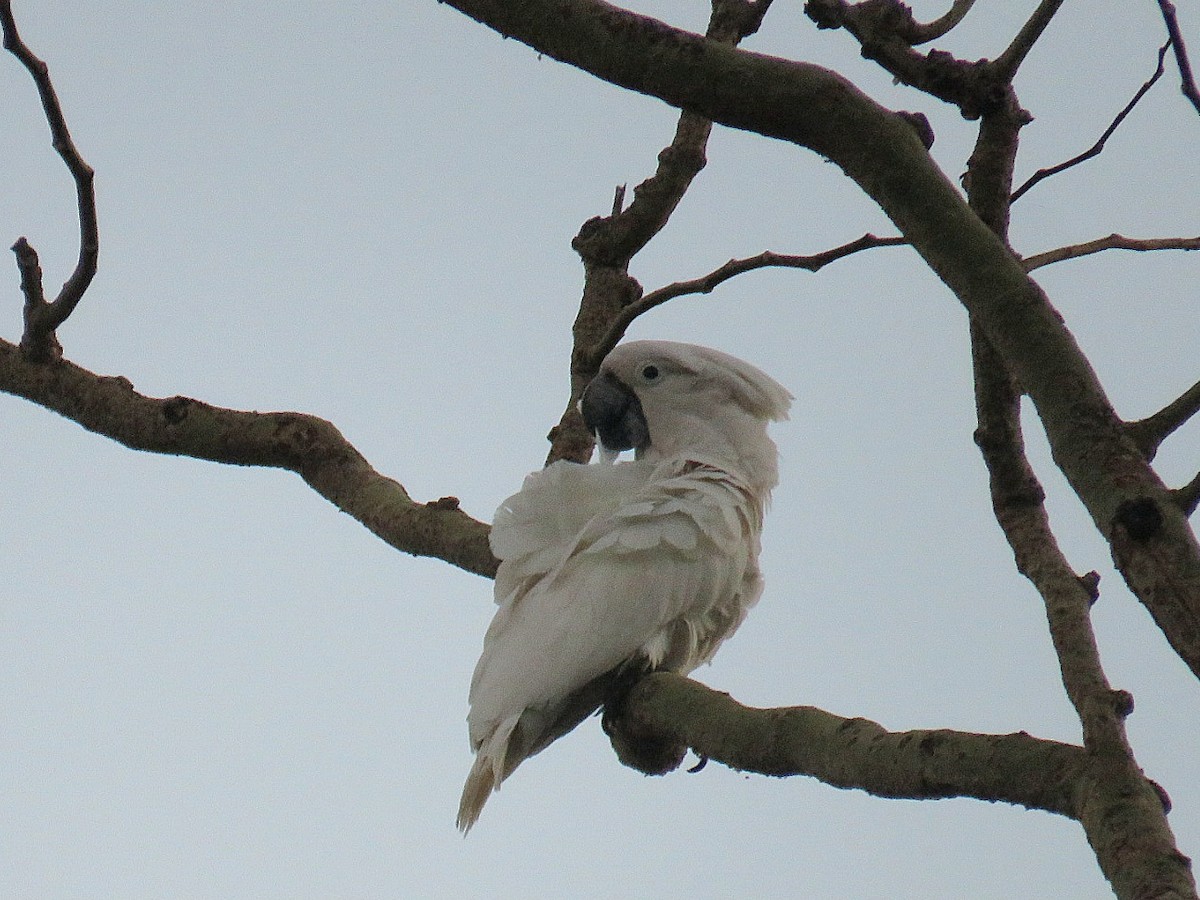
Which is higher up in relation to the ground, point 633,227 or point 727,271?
point 633,227

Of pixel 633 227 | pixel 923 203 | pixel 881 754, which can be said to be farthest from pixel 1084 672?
pixel 633 227

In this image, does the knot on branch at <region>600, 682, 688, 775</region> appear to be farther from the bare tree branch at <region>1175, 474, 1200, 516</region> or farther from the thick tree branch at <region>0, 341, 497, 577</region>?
the bare tree branch at <region>1175, 474, 1200, 516</region>

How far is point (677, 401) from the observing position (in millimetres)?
3957

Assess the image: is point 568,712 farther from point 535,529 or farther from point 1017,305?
point 1017,305

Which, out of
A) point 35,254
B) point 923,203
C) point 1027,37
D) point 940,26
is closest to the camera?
point 923,203

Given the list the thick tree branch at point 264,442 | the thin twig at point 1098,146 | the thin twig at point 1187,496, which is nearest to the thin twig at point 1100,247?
the thin twig at point 1098,146

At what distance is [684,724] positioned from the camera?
235cm

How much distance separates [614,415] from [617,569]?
0.83m

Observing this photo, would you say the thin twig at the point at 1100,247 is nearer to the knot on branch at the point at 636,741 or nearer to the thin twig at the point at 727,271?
the thin twig at the point at 727,271

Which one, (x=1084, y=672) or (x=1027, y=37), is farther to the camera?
(x=1027, y=37)

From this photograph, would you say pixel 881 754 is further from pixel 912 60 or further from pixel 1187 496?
pixel 912 60

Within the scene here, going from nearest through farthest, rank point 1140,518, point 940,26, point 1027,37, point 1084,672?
point 1140,518, point 1084,672, point 1027,37, point 940,26

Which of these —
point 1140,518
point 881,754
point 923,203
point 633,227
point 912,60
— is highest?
point 633,227

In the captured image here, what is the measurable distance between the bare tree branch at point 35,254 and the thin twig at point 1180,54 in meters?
2.14
